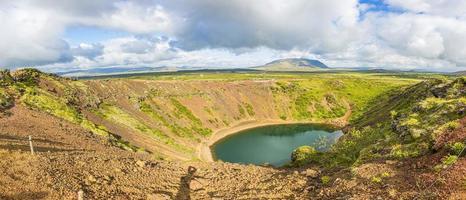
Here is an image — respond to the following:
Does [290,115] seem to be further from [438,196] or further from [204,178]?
[438,196]

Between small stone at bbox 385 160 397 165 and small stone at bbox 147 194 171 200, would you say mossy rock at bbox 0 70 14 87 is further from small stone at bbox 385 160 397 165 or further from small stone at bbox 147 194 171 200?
small stone at bbox 385 160 397 165

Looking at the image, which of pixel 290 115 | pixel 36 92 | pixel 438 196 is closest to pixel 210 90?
pixel 290 115

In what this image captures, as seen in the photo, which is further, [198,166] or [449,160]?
[198,166]

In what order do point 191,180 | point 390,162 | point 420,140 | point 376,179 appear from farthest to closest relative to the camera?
point 420,140 < point 191,180 < point 390,162 < point 376,179

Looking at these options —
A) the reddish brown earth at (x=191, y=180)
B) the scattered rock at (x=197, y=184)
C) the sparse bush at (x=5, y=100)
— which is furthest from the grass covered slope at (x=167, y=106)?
the scattered rock at (x=197, y=184)

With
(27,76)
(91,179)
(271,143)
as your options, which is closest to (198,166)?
(91,179)

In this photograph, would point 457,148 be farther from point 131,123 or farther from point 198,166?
point 131,123

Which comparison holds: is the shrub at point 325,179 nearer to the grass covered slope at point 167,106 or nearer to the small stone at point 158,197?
the small stone at point 158,197
